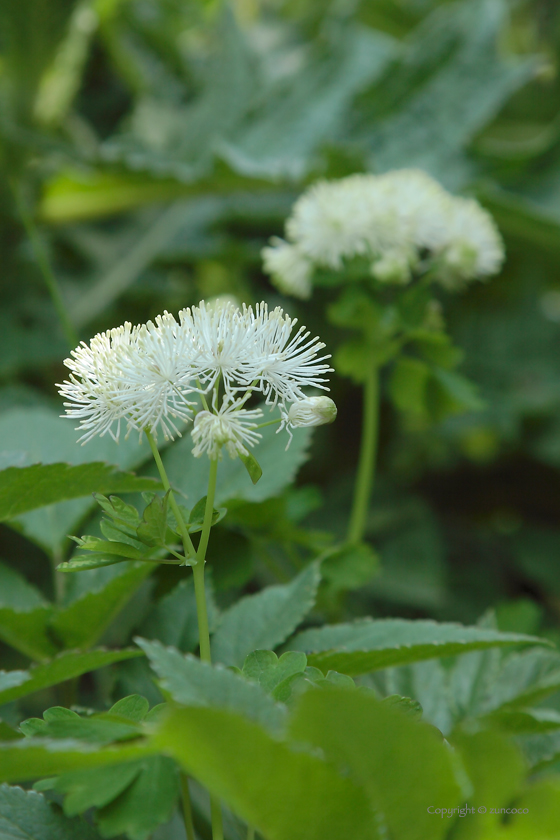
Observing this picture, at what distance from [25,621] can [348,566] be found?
23 centimetres

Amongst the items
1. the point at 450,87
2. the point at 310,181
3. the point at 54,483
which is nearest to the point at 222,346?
the point at 54,483

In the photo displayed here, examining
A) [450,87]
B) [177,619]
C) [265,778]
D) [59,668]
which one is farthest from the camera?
[450,87]

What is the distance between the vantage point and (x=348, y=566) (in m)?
0.53

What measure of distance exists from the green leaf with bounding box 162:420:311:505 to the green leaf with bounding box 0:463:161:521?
10 centimetres

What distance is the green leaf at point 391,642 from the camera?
35 centimetres

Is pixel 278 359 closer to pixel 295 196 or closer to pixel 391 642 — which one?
pixel 391 642

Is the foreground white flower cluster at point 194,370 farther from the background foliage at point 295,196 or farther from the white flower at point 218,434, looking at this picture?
the background foliage at point 295,196

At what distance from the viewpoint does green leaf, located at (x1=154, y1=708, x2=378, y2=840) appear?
222 mm

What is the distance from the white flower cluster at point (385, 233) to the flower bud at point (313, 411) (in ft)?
0.93

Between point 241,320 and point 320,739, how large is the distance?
176 mm

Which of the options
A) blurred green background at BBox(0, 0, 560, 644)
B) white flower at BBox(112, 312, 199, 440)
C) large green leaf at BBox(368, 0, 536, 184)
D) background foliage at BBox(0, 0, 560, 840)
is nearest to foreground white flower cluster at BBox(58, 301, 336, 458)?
white flower at BBox(112, 312, 199, 440)

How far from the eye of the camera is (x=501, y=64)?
0.95 metres

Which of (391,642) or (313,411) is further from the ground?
(313,411)

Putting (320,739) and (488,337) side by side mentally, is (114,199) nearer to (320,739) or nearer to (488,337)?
(488,337)
